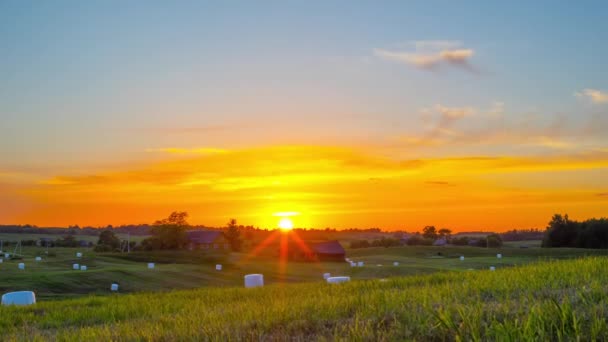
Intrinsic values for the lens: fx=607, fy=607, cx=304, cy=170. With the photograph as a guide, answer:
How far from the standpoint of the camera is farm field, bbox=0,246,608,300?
48034 mm

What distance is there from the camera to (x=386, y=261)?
9938cm

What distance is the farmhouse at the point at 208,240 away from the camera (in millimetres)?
152375

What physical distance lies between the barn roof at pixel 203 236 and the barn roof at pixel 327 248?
4525 cm

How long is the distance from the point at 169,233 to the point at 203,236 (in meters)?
40.5

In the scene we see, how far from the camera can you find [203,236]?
154875mm

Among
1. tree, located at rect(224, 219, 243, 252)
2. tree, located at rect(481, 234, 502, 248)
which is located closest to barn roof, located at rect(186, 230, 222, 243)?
tree, located at rect(224, 219, 243, 252)

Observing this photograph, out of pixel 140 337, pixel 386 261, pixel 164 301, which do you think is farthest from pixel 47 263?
pixel 140 337

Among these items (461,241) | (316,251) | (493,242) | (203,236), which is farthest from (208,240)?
(493,242)

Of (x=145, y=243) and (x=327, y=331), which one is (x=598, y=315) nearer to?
(x=327, y=331)

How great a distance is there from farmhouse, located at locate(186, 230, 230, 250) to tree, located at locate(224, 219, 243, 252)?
2127 cm

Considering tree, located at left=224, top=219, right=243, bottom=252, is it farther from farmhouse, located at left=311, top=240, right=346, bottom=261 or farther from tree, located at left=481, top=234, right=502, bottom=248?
tree, located at left=481, top=234, right=502, bottom=248

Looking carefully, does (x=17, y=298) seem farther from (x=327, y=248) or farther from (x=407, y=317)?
(x=327, y=248)

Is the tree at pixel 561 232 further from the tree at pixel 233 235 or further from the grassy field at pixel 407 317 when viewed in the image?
the grassy field at pixel 407 317

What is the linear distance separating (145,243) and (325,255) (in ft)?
111
